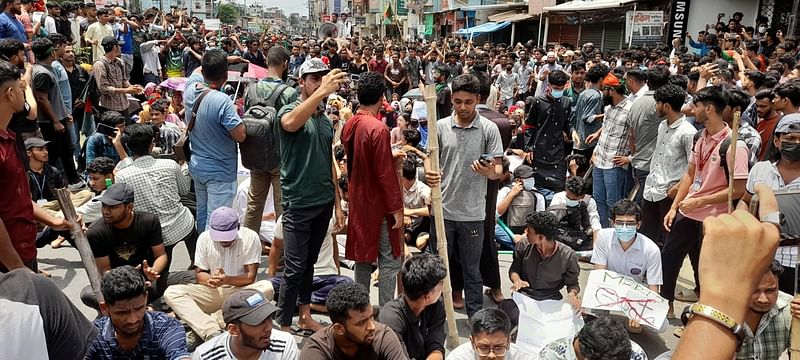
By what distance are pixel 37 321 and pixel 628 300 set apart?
3.49m

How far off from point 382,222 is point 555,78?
168 inches

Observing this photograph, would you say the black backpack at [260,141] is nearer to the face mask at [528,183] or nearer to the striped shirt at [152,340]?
the striped shirt at [152,340]

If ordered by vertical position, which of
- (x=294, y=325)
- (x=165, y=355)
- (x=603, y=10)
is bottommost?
(x=294, y=325)

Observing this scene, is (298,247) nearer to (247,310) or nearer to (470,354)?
(247,310)

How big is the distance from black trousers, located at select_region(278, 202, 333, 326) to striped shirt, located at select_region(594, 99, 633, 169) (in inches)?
124

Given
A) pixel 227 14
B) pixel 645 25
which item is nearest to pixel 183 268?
pixel 645 25

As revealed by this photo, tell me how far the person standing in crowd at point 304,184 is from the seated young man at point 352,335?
86cm

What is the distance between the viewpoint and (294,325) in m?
4.25

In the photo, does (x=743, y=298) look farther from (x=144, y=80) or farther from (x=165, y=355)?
(x=144, y=80)

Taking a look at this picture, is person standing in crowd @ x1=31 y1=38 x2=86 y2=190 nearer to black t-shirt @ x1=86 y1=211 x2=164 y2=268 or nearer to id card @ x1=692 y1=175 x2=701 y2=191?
black t-shirt @ x1=86 y1=211 x2=164 y2=268

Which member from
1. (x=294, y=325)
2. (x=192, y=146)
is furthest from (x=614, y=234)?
(x=192, y=146)

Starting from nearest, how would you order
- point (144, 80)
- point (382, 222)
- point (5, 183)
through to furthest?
point (5, 183) < point (382, 222) < point (144, 80)

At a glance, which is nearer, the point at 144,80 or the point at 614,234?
the point at 614,234

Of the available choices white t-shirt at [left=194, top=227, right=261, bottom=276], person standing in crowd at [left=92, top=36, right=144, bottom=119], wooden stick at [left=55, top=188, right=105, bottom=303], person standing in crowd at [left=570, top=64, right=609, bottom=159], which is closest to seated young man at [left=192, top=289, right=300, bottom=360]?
wooden stick at [left=55, top=188, right=105, bottom=303]
